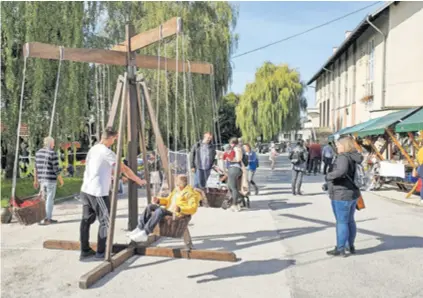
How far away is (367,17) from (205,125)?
373 inches

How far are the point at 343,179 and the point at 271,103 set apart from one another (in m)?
33.2

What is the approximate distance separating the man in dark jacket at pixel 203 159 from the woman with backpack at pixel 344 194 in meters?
4.56

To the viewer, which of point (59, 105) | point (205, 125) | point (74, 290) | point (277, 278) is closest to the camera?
point (74, 290)

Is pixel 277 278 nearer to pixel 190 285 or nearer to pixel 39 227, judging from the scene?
pixel 190 285

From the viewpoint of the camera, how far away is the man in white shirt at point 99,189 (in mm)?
5570

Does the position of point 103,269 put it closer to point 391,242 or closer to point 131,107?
point 131,107

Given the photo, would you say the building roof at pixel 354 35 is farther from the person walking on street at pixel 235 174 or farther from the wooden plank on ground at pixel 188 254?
the wooden plank on ground at pixel 188 254

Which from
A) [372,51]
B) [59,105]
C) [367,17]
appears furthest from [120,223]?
[372,51]

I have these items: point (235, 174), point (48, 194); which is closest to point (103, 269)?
point (48, 194)

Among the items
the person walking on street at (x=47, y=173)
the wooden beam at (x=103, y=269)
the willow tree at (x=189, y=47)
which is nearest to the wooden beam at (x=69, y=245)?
the wooden beam at (x=103, y=269)

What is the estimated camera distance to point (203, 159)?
33.9ft

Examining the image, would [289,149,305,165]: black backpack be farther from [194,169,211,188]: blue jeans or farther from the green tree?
the green tree

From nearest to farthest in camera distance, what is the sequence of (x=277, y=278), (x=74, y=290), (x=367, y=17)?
1. (x=74, y=290)
2. (x=277, y=278)
3. (x=367, y=17)

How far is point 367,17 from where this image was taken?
21344mm
